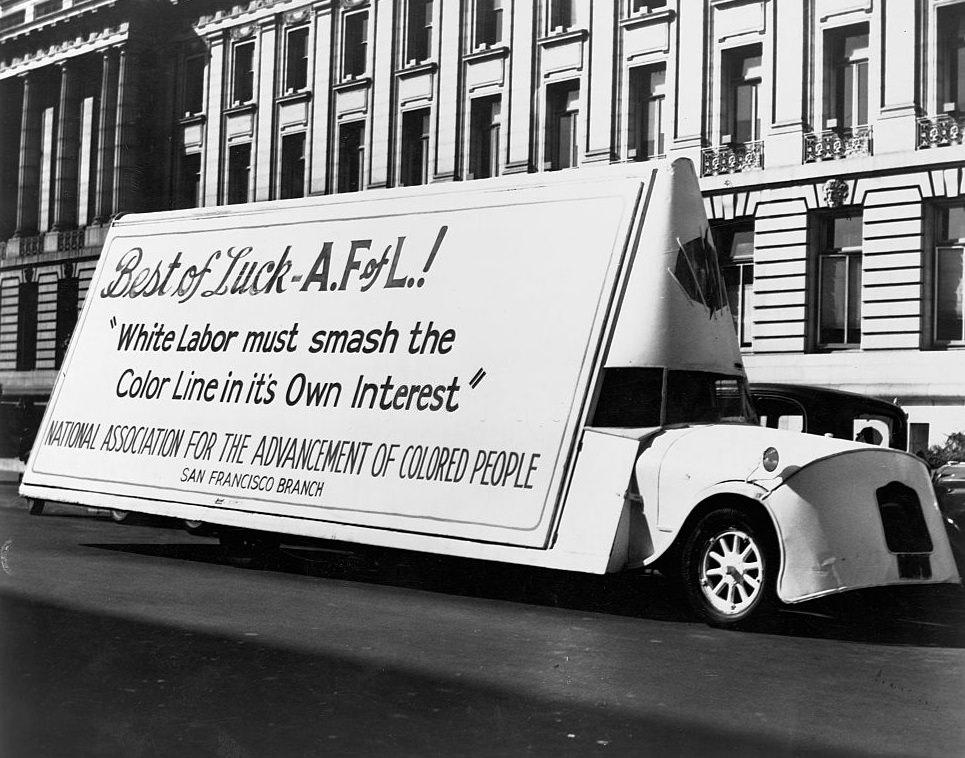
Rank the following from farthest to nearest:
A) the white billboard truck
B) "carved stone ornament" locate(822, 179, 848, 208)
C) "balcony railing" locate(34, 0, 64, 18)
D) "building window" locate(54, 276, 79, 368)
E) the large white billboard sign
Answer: "carved stone ornament" locate(822, 179, 848, 208) → "building window" locate(54, 276, 79, 368) → "balcony railing" locate(34, 0, 64, 18) → the large white billboard sign → the white billboard truck

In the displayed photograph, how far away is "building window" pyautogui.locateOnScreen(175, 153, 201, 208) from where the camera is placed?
12.9 meters

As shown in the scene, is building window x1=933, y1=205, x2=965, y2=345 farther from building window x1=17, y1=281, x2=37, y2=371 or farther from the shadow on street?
building window x1=17, y1=281, x2=37, y2=371

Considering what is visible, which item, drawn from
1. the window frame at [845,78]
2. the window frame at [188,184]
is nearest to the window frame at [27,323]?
the window frame at [188,184]

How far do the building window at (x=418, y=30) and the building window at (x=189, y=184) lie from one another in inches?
96.6

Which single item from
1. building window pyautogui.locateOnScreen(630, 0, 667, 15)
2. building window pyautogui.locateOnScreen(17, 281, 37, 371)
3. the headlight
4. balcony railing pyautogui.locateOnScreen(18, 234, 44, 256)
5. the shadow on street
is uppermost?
building window pyautogui.locateOnScreen(630, 0, 667, 15)

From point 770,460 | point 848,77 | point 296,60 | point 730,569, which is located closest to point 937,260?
point 848,77

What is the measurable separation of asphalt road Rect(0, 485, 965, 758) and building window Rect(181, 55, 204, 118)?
15.3 feet

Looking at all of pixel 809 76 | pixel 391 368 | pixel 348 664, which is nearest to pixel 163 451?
pixel 391 368

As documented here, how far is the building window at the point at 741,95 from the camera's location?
12.7m

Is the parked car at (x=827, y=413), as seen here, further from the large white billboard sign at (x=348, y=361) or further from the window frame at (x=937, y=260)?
the large white billboard sign at (x=348, y=361)

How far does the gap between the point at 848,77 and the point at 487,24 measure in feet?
12.3

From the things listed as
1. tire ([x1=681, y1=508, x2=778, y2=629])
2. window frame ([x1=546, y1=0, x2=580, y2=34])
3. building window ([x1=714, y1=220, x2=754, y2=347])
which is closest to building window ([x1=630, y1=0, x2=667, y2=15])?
window frame ([x1=546, y1=0, x2=580, y2=34])

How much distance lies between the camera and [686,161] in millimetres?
9594

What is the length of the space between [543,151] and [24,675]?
7777 mm
